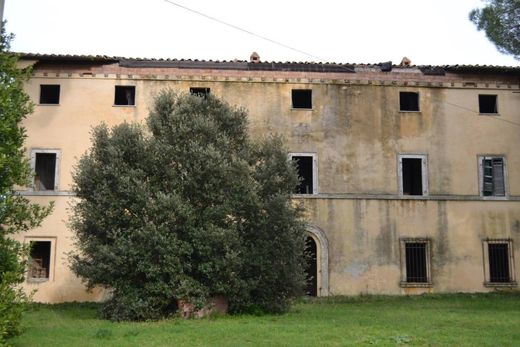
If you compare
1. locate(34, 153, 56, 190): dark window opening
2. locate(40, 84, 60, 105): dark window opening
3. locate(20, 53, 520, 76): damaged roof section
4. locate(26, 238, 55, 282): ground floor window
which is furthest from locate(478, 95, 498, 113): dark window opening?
locate(26, 238, 55, 282): ground floor window

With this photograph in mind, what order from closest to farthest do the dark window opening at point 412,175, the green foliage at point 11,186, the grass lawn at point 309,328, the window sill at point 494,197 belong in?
the green foliage at point 11,186 → the grass lawn at point 309,328 → the window sill at point 494,197 → the dark window opening at point 412,175

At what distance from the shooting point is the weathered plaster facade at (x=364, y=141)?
21375 millimetres

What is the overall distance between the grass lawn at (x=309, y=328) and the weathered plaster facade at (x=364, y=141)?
10.8 feet

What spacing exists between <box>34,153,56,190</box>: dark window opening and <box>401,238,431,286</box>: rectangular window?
12.4 metres

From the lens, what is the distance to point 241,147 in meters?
16.8

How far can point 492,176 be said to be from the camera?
22359 millimetres

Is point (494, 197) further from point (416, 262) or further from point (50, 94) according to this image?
point (50, 94)

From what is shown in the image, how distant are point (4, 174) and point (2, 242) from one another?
113 centimetres

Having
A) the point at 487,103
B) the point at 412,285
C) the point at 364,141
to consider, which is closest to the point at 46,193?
the point at 364,141

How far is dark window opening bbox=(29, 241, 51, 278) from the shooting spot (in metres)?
20.9

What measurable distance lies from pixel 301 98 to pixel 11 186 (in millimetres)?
13892

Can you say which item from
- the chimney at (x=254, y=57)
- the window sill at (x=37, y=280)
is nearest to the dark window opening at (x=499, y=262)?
the chimney at (x=254, y=57)

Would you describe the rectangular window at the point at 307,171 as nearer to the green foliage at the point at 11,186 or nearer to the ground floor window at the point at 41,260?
the ground floor window at the point at 41,260

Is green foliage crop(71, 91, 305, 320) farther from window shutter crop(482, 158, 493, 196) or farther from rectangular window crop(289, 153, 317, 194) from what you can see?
window shutter crop(482, 158, 493, 196)
